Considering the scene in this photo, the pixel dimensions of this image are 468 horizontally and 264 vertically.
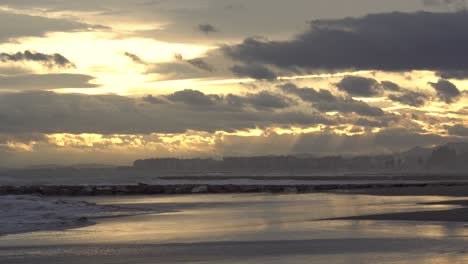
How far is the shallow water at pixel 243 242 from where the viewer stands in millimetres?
20484

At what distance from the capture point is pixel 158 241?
981 inches

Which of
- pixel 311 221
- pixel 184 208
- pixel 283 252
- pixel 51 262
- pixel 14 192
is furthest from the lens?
pixel 14 192

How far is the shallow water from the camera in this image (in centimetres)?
Answer: 2048

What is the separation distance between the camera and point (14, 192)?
6931 centimetres

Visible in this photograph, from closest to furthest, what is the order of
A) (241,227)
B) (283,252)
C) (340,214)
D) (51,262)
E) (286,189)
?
(51,262), (283,252), (241,227), (340,214), (286,189)

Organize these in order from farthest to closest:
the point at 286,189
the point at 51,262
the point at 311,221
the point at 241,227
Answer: the point at 286,189
the point at 311,221
the point at 241,227
the point at 51,262

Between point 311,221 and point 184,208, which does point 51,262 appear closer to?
point 311,221

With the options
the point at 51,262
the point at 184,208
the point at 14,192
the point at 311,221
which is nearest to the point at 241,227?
the point at 311,221

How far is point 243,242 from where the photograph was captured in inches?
961

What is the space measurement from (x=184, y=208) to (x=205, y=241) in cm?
1994

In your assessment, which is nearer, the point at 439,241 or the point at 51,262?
the point at 51,262

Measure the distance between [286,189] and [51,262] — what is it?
55566mm

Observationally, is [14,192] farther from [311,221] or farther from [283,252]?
[283,252]

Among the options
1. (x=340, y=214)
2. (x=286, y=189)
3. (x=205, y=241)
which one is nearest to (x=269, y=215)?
(x=340, y=214)
